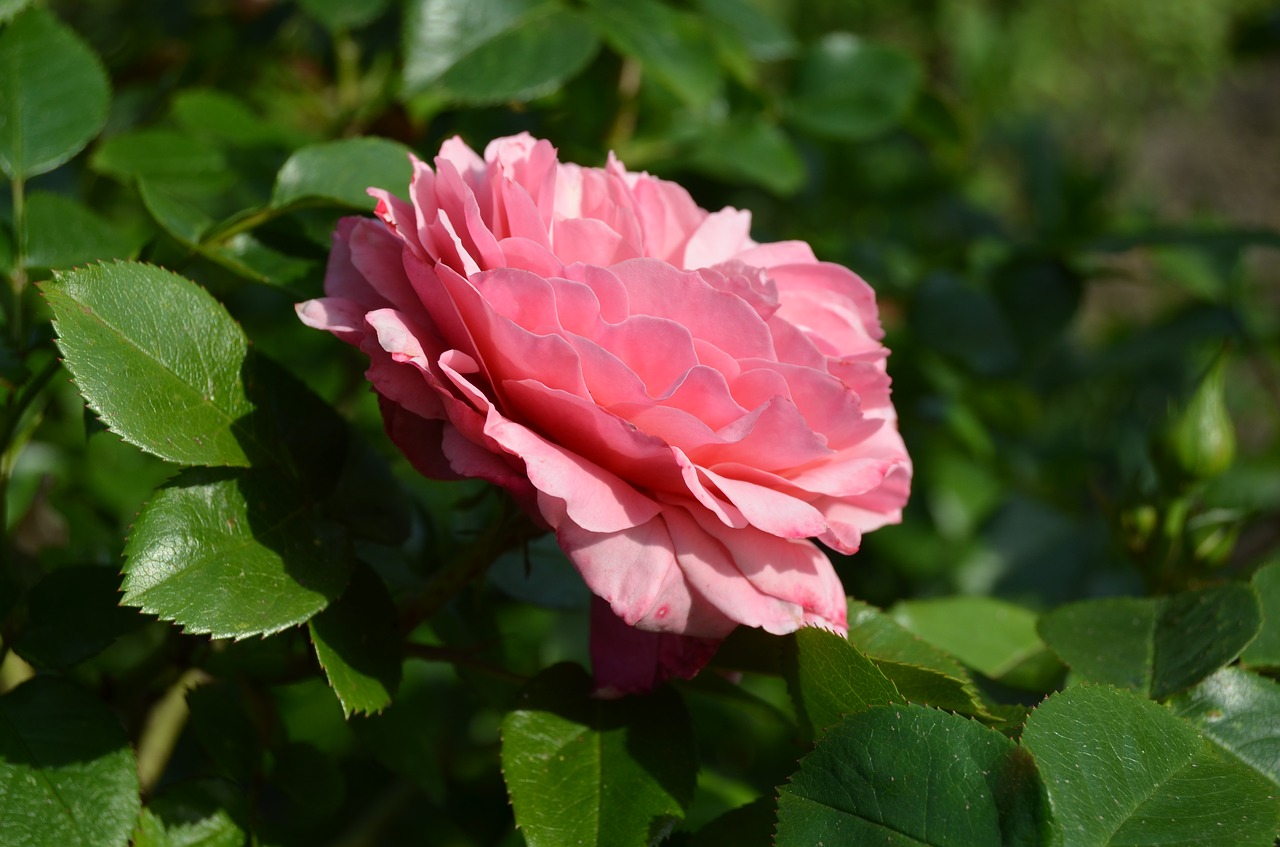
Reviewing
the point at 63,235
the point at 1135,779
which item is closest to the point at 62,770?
the point at 63,235

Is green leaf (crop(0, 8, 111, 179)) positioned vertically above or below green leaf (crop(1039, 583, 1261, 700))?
above

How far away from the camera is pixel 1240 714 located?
460 millimetres

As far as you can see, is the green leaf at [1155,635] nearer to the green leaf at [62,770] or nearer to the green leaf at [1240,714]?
the green leaf at [1240,714]

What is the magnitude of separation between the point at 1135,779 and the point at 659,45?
523mm

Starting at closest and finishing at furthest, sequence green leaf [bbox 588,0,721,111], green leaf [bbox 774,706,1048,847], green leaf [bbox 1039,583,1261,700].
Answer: green leaf [bbox 774,706,1048,847], green leaf [bbox 1039,583,1261,700], green leaf [bbox 588,0,721,111]

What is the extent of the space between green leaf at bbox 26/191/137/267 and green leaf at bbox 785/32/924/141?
1.87ft

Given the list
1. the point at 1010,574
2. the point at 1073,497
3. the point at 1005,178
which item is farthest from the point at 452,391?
the point at 1005,178

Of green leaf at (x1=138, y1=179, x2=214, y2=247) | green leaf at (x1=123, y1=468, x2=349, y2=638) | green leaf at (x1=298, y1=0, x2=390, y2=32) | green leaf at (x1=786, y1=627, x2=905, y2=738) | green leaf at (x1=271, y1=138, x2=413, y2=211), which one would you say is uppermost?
green leaf at (x1=298, y1=0, x2=390, y2=32)

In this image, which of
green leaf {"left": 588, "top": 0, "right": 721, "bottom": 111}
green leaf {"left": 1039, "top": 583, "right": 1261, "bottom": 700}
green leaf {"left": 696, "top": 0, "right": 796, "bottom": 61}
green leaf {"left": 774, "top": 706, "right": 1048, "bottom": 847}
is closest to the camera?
green leaf {"left": 774, "top": 706, "right": 1048, "bottom": 847}

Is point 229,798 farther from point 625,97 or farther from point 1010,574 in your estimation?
point 1010,574

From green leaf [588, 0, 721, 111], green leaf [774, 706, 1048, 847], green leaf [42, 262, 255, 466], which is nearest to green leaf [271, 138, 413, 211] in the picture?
green leaf [42, 262, 255, 466]

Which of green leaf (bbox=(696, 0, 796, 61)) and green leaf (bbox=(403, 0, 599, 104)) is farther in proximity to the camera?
green leaf (bbox=(696, 0, 796, 61))

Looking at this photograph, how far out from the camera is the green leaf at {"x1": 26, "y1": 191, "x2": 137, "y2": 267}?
0.55 m

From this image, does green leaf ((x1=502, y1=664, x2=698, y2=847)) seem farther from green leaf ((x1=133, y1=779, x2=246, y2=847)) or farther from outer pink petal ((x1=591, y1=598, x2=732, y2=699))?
green leaf ((x1=133, y1=779, x2=246, y2=847))
